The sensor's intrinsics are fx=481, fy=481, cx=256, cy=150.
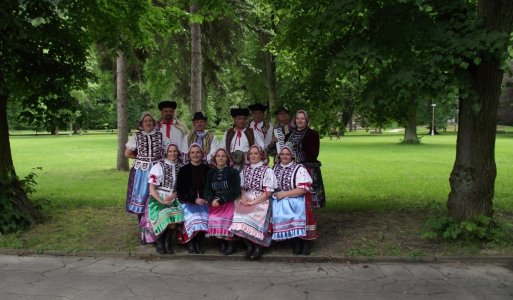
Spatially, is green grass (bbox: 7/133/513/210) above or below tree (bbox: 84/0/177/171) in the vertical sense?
below

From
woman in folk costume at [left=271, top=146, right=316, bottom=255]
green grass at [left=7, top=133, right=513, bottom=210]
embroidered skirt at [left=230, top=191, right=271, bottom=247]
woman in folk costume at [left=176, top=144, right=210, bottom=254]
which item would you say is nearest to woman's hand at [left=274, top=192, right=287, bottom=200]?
woman in folk costume at [left=271, top=146, right=316, bottom=255]

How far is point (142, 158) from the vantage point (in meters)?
6.82

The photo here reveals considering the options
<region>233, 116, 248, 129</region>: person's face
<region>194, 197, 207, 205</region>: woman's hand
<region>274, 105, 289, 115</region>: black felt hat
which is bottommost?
<region>194, 197, 207, 205</region>: woman's hand

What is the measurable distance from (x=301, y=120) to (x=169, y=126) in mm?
1960

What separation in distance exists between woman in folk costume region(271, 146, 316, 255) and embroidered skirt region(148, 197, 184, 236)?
128 centimetres

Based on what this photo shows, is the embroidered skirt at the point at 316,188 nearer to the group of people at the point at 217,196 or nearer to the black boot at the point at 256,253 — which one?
the group of people at the point at 217,196

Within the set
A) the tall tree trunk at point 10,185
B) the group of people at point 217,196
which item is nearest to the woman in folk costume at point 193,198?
the group of people at point 217,196

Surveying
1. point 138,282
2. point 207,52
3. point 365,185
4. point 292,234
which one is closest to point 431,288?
point 292,234

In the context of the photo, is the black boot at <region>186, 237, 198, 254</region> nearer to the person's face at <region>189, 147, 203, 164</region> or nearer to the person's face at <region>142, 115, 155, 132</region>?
the person's face at <region>189, 147, 203, 164</region>

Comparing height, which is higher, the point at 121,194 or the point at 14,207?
the point at 14,207

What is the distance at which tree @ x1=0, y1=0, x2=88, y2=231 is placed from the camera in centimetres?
714

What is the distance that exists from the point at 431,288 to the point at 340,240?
182 centimetres

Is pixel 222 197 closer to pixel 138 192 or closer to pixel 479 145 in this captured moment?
pixel 138 192

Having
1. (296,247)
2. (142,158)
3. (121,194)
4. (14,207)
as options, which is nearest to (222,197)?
(296,247)
